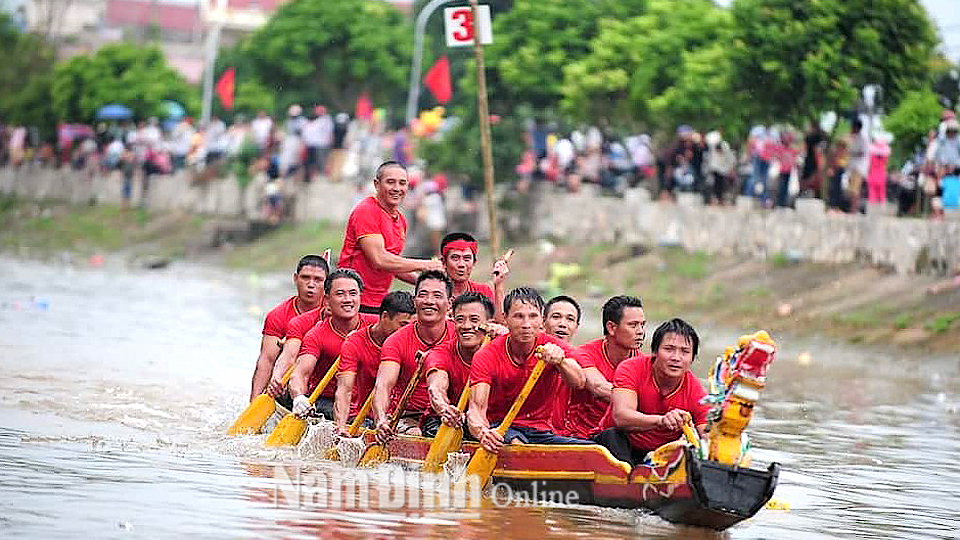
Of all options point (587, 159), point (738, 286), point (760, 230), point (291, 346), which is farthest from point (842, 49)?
point (291, 346)

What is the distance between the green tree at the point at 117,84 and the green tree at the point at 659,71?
1653 centimetres

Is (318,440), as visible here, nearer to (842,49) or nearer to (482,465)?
(482,465)

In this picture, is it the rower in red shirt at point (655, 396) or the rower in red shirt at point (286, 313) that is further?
the rower in red shirt at point (286, 313)

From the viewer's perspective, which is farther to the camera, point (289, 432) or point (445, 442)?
point (289, 432)

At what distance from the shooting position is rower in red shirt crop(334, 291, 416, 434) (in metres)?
12.4

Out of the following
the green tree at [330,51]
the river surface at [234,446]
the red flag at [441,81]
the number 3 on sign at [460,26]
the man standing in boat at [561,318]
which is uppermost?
the green tree at [330,51]

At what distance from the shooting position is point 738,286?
80.8 feet

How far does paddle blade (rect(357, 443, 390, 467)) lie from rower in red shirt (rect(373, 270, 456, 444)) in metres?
0.07

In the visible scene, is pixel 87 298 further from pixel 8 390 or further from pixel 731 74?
pixel 8 390

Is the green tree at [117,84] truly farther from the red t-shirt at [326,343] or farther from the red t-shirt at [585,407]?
the red t-shirt at [585,407]

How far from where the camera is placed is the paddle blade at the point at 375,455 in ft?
39.4

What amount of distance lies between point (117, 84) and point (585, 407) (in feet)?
116

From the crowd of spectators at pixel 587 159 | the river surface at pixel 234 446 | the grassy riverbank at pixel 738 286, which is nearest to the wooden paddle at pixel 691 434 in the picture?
the river surface at pixel 234 446

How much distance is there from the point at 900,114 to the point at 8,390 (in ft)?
35.9
